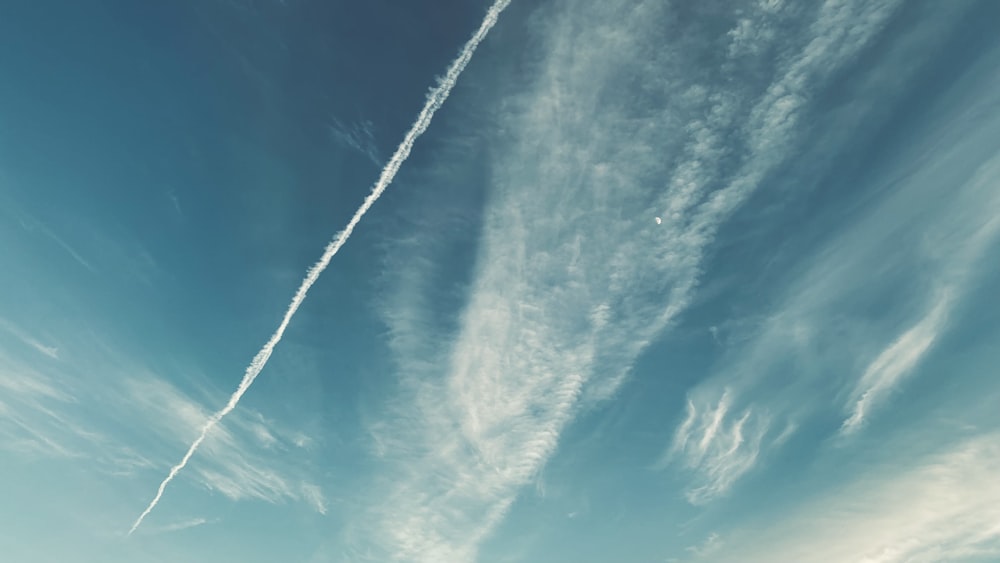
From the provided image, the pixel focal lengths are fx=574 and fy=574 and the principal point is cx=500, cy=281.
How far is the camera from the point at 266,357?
344ft

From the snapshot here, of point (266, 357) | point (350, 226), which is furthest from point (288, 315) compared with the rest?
point (350, 226)

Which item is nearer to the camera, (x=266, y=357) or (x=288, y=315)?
(x=288, y=315)

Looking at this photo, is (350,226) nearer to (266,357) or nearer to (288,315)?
(288,315)

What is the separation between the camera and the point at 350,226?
8819 cm

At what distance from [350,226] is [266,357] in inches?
1342

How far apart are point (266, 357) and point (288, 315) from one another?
1406cm

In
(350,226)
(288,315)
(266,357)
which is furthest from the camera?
(266,357)

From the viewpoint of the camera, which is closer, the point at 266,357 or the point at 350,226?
the point at 350,226

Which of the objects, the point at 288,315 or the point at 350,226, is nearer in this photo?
the point at 350,226

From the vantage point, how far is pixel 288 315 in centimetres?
9600

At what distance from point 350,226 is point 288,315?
20371 millimetres

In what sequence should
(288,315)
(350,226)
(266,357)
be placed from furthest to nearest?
(266,357) < (288,315) < (350,226)
